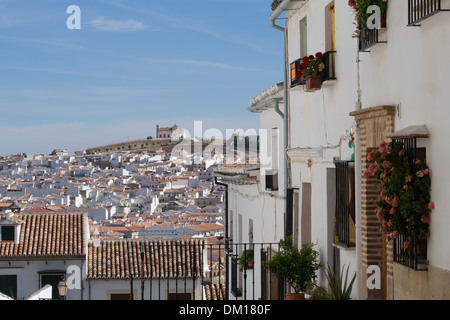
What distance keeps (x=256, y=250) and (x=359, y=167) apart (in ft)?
24.9

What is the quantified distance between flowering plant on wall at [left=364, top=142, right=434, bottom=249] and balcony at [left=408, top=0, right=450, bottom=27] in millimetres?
1240

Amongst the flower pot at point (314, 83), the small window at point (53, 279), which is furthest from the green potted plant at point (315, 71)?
the small window at point (53, 279)

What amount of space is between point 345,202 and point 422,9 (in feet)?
Result: 10.9

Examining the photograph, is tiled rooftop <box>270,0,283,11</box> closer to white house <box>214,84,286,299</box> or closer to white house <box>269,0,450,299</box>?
white house <box>269,0,450,299</box>

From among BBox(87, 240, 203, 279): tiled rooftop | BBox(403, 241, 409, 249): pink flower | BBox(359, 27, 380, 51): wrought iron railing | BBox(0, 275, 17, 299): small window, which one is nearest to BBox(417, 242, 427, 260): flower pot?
BBox(403, 241, 409, 249): pink flower

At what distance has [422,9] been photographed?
668cm

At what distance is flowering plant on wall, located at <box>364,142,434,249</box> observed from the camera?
21.9 feet

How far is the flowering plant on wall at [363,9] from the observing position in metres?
7.65

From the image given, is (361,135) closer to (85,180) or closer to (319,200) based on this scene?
(319,200)

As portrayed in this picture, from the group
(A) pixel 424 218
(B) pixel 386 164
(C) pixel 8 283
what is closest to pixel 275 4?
(B) pixel 386 164

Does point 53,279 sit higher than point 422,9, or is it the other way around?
point 422,9

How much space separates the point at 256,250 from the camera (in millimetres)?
15711

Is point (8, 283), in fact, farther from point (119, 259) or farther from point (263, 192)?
point (263, 192)
